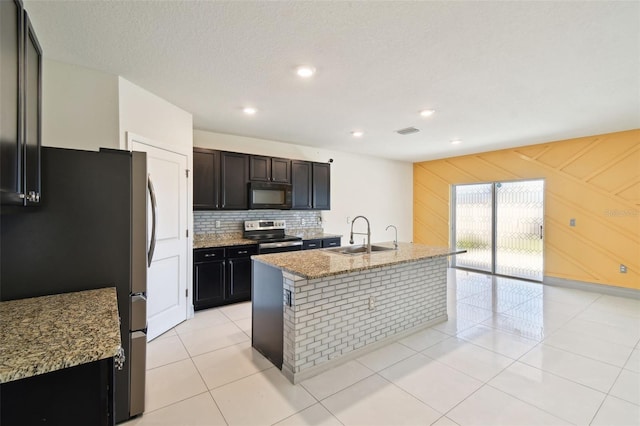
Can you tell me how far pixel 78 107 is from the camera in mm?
2523

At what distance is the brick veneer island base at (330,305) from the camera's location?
7.84 ft

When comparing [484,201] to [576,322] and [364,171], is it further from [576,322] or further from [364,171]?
[576,322]

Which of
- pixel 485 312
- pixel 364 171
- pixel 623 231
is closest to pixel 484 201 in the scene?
pixel 623 231

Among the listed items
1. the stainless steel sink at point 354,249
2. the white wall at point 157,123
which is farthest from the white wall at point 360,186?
the stainless steel sink at point 354,249

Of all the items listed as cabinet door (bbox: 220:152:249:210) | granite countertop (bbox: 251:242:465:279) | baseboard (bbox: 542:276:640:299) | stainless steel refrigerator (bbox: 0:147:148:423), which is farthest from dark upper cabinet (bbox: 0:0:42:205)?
baseboard (bbox: 542:276:640:299)

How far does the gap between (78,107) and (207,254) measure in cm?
211

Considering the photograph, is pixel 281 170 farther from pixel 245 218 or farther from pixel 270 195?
pixel 245 218

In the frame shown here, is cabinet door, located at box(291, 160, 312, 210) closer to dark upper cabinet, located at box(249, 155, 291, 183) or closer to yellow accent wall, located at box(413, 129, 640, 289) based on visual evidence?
dark upper cabinet, located at box(249, 155, 291, 183)

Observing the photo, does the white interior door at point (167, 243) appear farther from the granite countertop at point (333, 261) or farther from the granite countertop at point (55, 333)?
the granite countertop at point (55, 333)

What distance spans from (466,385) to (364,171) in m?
4.87

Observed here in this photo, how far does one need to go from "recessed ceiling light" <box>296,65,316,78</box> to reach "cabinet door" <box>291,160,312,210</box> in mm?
2537

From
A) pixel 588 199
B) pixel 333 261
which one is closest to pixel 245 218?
pixel 333 261

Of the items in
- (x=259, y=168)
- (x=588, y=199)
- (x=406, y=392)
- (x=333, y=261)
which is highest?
(x=259, y=168)

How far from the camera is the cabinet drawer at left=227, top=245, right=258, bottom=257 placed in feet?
13.6
